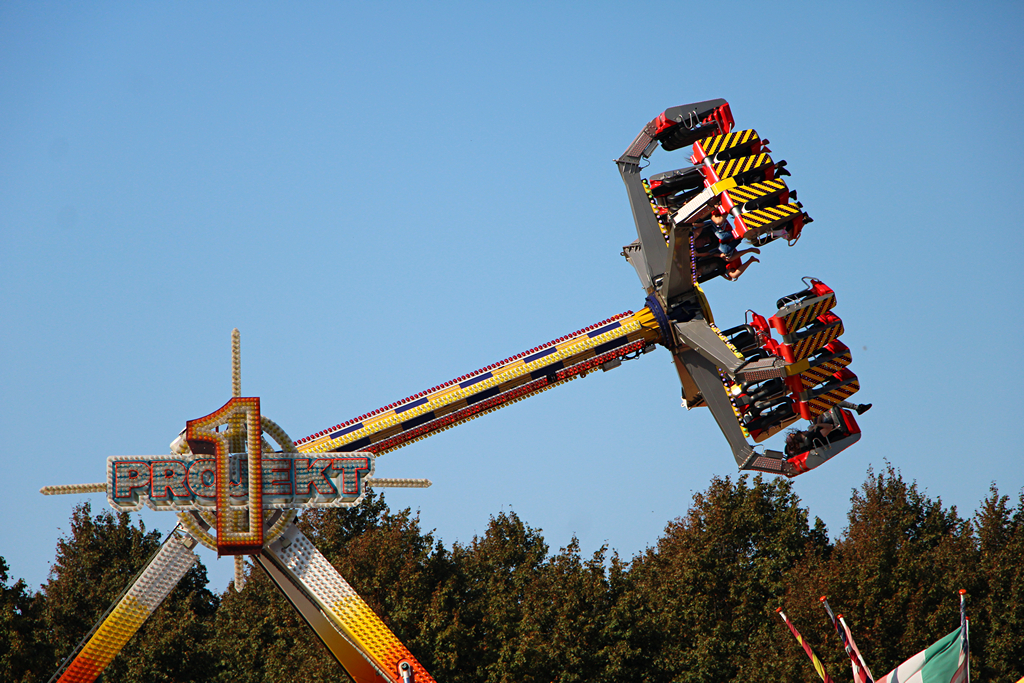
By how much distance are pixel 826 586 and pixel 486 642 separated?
11.7 metres

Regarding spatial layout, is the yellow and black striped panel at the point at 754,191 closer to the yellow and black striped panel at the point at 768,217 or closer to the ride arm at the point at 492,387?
the yellow and black striped panel at the point at 768,217

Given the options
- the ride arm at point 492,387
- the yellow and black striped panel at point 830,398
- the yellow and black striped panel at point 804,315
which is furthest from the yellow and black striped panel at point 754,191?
the yellow and black striped panel at point 830,398

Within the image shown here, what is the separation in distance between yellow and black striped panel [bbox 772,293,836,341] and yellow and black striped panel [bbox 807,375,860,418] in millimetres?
1628

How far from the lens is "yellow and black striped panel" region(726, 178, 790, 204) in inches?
985

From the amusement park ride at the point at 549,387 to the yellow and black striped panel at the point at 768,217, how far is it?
0.03 m

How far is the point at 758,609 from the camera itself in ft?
166

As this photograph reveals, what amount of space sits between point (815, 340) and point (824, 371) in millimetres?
846

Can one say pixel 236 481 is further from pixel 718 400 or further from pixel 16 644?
pixel 16 644

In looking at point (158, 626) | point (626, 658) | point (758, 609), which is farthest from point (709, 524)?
point (158, 626)

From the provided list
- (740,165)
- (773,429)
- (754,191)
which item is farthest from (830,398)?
(740,165)

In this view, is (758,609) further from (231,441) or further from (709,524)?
(231,441)

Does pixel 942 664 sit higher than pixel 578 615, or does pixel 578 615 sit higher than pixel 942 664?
pixel 578 615

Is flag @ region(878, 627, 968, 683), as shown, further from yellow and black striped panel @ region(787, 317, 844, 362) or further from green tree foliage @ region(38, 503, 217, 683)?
green tree foliage @ region(38, 503, 217, 683)

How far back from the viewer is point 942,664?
1117 inches
